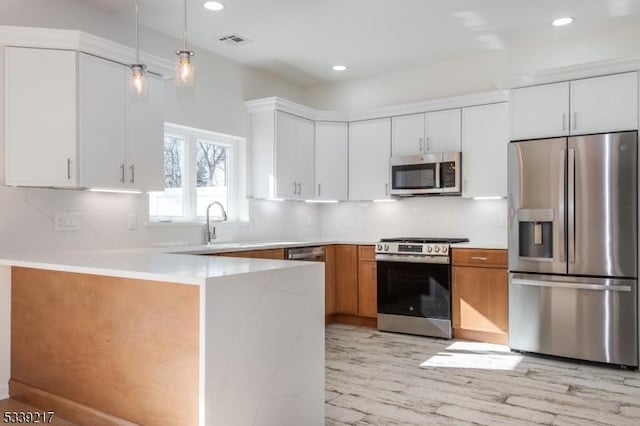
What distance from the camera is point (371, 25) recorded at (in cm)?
404

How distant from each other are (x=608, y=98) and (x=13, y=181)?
419 cm

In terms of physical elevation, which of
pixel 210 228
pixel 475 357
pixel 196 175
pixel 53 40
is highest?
pixel 53 40

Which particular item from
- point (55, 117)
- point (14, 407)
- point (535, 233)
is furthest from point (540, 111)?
point (14, 407)

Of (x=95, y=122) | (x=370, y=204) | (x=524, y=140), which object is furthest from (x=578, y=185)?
(x=95, y=122)

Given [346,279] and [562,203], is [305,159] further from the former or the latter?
[562,203]

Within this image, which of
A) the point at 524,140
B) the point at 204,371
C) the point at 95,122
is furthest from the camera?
the point at 524,140

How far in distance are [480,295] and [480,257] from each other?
0.34 meters

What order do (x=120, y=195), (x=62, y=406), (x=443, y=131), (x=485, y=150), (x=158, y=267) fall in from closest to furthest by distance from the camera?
1. (x=158, y=267)
2. (x=62, y=406)
3. (x=120, y=195)
4. (x=485, y=150)
5. (x=443, y=131)

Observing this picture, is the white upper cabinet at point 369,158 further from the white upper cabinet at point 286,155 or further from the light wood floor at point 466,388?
the light wood floor at point 466,388

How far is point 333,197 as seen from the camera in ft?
17.8

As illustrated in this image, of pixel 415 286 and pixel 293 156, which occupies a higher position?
pixel 293 156

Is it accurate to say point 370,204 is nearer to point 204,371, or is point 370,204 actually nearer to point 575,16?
point 575,16

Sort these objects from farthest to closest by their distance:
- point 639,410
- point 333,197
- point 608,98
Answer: point 333,197 → point 608,98 → point 639,410

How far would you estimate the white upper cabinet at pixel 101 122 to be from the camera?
3.09 m
